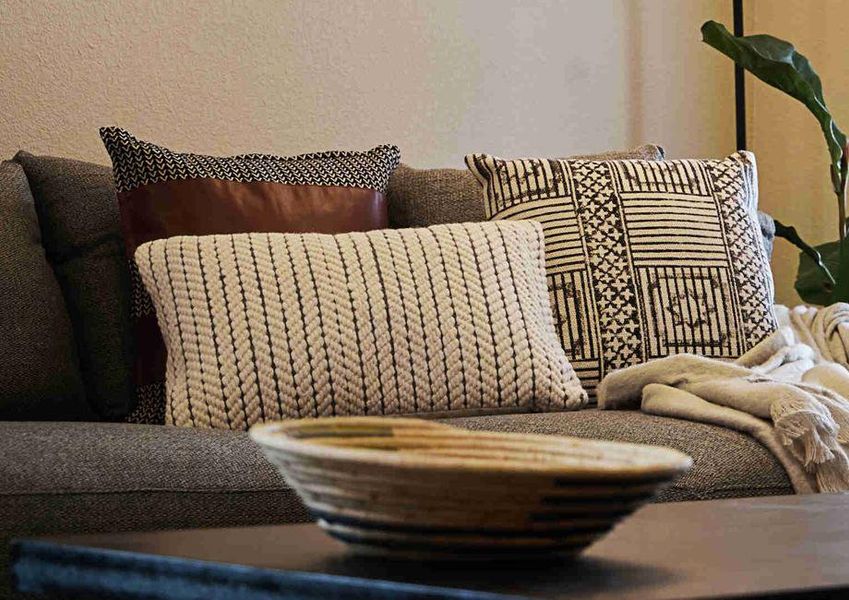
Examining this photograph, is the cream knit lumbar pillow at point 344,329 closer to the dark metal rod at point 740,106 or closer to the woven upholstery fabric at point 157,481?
the woven upholstery fabric at point 157,481

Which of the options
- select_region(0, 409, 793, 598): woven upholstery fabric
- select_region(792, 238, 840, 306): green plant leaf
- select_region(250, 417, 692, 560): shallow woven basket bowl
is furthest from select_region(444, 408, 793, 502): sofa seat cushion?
select_region(792, 238, 840, 306): green plant leaf

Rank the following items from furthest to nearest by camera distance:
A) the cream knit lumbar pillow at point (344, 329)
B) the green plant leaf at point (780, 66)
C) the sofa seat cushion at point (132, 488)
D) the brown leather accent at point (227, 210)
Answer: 1. the green plant leaf at point (780, 66)
2. the brown leather accent at point (227, 210)
3. the cream knit lumbar pillow at point (344, 329)
4. the sofa seat cushion at point (132, 488)

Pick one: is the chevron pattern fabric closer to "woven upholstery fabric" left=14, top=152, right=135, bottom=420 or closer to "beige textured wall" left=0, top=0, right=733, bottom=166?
"woven upholstery fabric" left=14, top=152, right=135, bottom=420

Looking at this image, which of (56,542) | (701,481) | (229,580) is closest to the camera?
(229,580)

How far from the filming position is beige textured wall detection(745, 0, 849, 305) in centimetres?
333

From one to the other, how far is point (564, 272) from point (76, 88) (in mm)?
978

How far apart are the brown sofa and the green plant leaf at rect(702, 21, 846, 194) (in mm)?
560

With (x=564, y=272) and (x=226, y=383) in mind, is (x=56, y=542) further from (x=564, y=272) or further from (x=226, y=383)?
(x=564, y=272)

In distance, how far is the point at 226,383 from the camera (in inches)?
67.6

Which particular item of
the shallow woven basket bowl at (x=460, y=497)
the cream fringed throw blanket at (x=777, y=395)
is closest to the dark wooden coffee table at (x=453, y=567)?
the shallow woven basket bowl at (x=460, y=497)

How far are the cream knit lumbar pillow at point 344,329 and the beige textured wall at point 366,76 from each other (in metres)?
0.71

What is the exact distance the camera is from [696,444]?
5.14ft

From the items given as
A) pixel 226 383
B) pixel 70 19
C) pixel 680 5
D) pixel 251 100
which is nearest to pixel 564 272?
pixel 226 383

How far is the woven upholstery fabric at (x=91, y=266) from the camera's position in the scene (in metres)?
1.97
